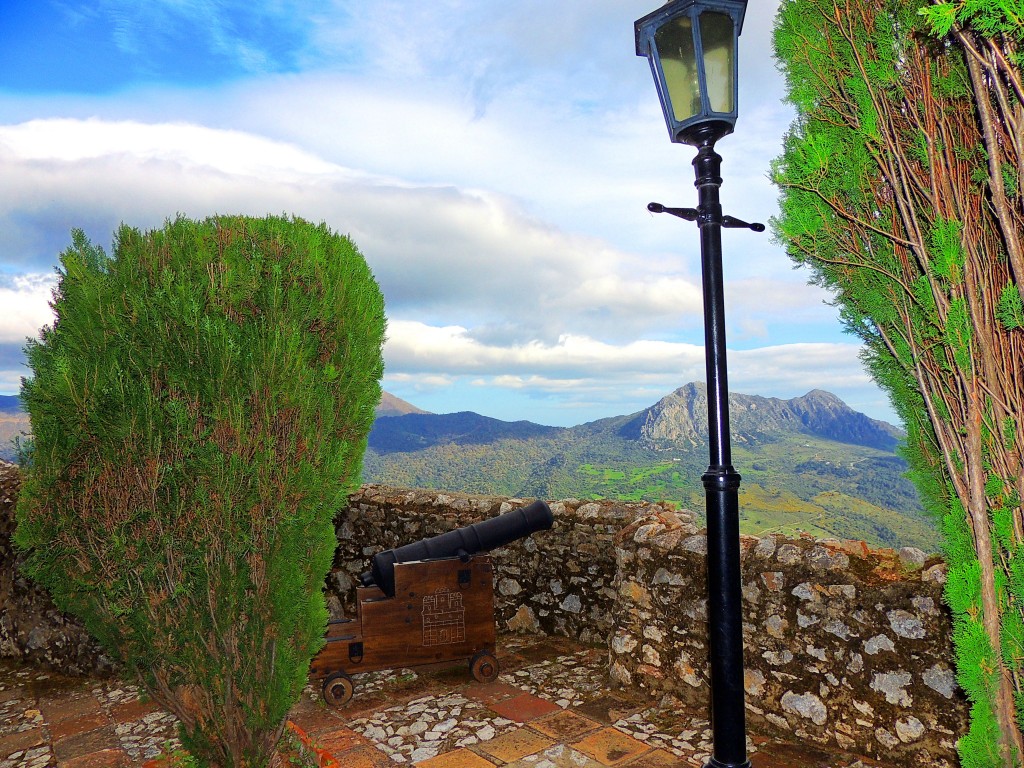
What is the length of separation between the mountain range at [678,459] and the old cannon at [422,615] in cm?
2234

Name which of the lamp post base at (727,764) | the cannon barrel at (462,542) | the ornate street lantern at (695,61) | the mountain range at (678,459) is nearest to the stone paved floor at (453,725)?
the cannon barrel at (462,542)

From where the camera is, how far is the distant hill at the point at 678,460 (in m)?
38.3

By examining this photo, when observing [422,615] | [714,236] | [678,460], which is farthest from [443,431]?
[714,236]

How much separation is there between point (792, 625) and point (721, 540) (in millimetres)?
1969

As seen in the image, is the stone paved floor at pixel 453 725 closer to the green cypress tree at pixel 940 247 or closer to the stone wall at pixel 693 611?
the stone wall at pixel 693 611

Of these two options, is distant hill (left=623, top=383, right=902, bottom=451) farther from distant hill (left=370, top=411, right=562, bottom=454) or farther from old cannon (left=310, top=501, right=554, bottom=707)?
old cannon (left=310, top=501, right=554, bottom=707)

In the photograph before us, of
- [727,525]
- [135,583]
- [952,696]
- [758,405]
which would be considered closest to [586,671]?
[952,696]

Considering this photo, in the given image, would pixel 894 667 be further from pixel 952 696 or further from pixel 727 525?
pixel 727 525

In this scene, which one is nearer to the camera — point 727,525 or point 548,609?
point 727,525

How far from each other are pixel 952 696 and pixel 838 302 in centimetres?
238

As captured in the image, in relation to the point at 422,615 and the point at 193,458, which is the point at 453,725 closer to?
the point at 422,615

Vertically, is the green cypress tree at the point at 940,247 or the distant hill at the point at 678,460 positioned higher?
the green cypress tree at the point at 940,247

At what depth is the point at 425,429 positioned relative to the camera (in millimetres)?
62562

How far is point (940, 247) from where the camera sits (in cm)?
243
